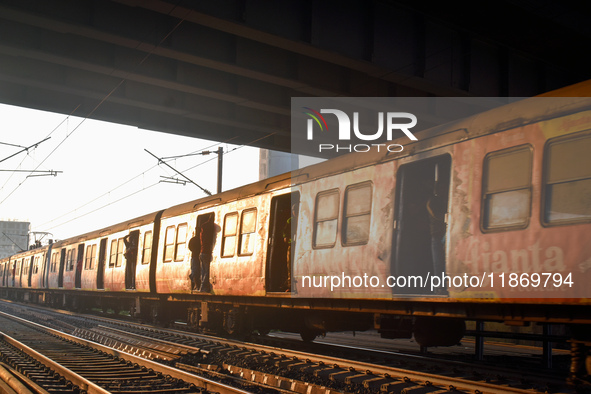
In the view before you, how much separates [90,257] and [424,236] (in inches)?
713

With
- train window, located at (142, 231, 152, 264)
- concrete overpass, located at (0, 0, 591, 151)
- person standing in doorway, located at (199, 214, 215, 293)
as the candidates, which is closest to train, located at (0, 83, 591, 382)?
person standing in doorway, located at (199, 214, 215, 293)

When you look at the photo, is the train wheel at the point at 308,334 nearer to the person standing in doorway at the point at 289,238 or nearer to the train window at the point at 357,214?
the person standing in doorway at the point at 289,238

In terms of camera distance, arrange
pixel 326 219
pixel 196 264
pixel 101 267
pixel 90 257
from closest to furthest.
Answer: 1. pixel 326 219
2. pixel 196 264
3. pixel 101 267
4. pixel 90 257

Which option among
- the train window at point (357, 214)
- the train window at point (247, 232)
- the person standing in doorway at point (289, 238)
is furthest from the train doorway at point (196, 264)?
the train window at point (357, 214)

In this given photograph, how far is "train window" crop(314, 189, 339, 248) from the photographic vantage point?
368 inches

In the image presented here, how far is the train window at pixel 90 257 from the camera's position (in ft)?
74.7

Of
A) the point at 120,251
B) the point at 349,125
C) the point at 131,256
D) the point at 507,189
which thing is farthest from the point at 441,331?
the point at 120,251

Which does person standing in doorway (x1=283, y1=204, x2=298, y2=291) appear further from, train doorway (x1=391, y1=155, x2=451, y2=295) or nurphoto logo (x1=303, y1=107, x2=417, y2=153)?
nurphoto logo (x1=303, y1=107, x2=417, y2=153)

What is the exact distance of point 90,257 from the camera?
915 inches

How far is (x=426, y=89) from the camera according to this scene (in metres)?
15.8

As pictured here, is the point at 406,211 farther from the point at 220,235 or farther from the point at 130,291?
the point at 130,291

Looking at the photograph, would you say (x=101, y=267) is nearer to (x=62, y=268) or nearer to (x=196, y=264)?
(x=62, y=268)

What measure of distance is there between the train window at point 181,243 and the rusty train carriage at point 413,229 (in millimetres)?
51

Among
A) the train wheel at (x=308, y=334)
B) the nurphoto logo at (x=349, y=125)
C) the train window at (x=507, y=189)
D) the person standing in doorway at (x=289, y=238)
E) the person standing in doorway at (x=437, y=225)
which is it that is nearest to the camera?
the train window at (x=507, y=189)
